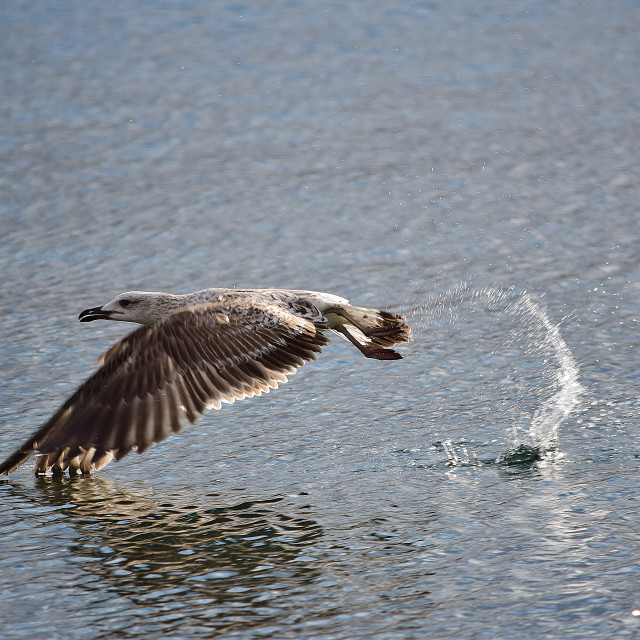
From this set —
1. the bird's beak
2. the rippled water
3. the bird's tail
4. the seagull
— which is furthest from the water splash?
the bird's beak

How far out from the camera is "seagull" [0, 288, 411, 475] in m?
6.58

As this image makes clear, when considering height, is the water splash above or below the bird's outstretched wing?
below

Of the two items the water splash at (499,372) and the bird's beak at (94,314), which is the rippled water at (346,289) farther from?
the bird's beak at (94,314)

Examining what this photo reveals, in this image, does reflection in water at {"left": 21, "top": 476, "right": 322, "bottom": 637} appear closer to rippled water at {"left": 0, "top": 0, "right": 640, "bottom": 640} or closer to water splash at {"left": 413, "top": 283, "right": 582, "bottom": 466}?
rippled water at {"left": 0, "top": 0, "right": 640, "bottom": 640}

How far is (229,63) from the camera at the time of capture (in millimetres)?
15555

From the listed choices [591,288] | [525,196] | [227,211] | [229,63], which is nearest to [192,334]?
[591,288]

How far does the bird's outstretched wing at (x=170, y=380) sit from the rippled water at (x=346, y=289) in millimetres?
312

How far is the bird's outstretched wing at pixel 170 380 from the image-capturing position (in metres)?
6.58

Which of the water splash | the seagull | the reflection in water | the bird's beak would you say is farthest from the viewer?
the bird's beak

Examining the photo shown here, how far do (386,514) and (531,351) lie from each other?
9.34 feet

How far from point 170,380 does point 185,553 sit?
119 cm

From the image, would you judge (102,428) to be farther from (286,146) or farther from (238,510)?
(286,146)

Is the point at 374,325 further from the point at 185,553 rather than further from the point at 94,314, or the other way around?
the point at 185,553

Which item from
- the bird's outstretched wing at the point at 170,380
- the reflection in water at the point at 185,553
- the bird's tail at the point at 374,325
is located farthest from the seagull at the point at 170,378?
the bird's tail at the point at 374,325
